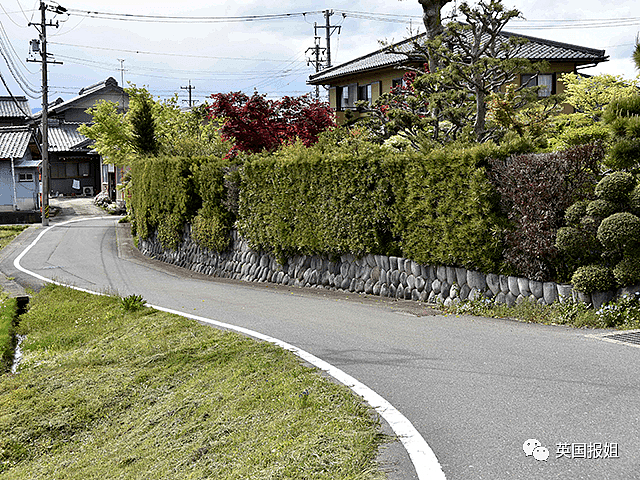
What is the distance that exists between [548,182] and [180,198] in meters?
14.6

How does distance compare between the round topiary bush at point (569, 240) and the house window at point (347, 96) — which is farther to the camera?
the house window at point (347, 96)

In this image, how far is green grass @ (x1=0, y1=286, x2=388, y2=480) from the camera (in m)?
4.97

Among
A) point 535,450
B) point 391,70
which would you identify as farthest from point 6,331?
point 391,70

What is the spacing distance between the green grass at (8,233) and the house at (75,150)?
1664 cm

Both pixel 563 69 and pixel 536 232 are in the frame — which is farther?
pixel 563 69

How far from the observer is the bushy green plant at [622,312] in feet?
28.7

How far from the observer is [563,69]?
31500mm

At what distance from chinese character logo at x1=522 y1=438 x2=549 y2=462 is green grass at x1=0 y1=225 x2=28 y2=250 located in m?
27.6

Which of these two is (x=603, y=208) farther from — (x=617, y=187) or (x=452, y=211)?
(x=452, y=211)

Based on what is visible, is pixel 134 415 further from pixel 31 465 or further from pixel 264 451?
pixel 264 451

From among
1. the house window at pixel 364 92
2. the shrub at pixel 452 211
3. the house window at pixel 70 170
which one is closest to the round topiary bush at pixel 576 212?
the shrub at pixel 452 211

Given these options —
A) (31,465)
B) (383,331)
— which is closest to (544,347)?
(383,331)

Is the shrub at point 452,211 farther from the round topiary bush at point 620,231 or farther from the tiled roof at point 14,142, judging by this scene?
the tiled roof at point 14,142

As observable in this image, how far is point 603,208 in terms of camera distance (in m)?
9.20
